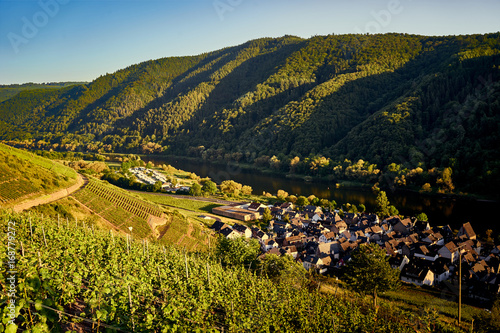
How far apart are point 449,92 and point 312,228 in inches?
3547

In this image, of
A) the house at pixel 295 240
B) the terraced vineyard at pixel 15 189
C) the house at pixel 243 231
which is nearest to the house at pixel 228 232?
the house at pixel 243 231

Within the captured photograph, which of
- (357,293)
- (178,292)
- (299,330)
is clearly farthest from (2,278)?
(357,293)

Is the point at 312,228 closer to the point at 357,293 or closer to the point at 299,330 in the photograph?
the point at 357,293

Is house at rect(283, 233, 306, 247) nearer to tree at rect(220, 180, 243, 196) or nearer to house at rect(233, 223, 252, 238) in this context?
house at rect(233, 223, 252, 238)

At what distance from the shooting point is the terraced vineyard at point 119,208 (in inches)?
1086

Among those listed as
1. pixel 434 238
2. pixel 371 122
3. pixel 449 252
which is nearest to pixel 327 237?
pixel 434 238

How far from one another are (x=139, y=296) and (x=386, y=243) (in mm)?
31894

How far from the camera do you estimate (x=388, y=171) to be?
237ft

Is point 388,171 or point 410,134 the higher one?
point 410,134

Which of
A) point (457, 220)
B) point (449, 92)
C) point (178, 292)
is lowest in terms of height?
point (457, 220)

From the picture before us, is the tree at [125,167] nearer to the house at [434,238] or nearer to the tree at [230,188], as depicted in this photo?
the tree at [230,188]

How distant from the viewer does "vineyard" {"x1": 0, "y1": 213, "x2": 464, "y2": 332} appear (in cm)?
757

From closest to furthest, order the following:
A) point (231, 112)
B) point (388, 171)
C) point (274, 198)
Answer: point (274, 198)
point (388, 171)
point (231, 112)

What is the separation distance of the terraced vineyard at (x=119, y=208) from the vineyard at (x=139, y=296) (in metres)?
11.5
